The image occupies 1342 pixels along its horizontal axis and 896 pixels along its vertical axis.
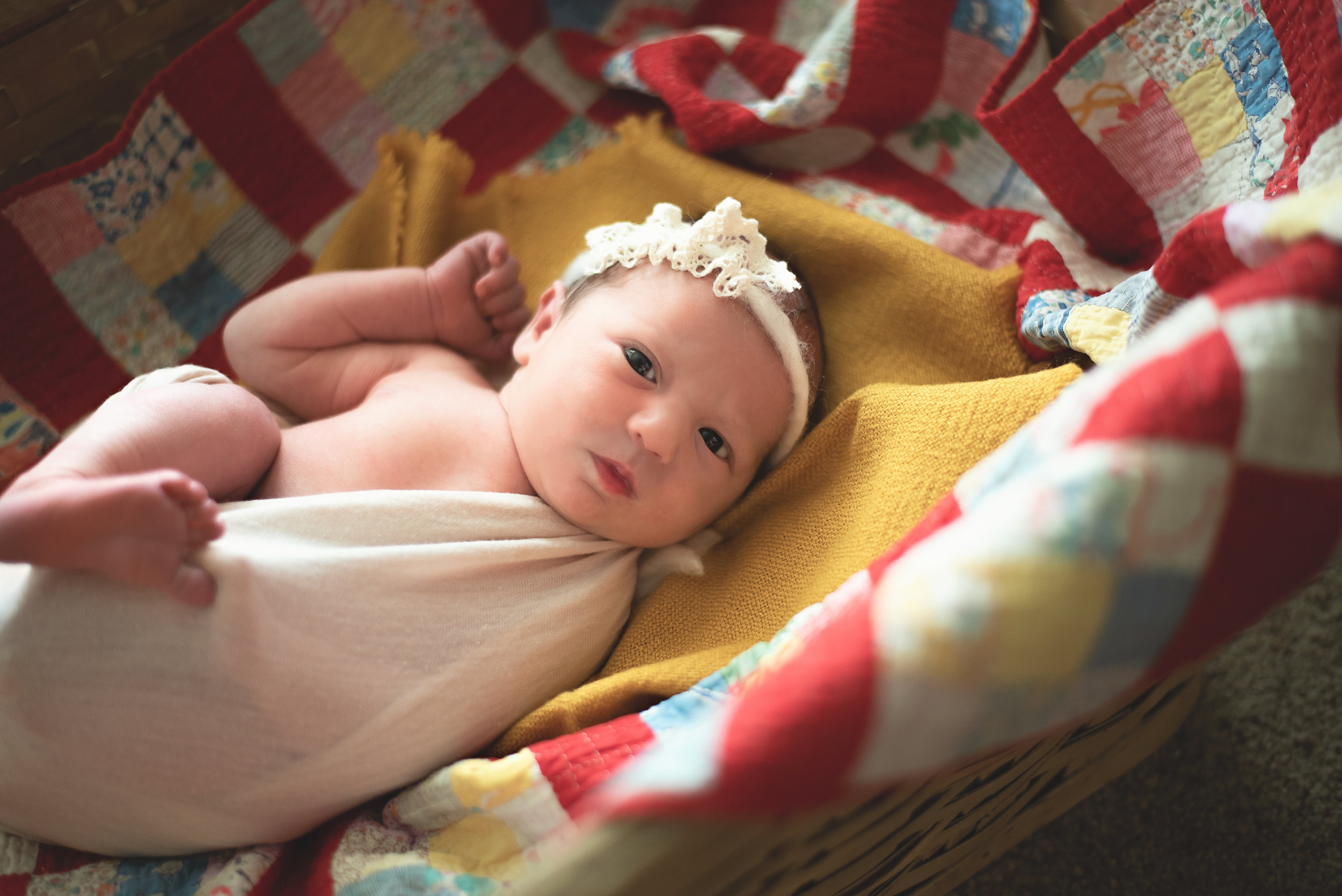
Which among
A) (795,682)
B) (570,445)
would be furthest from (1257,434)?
(570,445)

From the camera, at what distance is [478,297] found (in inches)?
46.4

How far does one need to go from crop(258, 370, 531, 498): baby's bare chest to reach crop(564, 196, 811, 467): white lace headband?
0.25 meters

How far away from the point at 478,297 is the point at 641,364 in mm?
332

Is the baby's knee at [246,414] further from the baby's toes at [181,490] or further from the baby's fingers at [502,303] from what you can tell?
the baby's fingers at [502,303]

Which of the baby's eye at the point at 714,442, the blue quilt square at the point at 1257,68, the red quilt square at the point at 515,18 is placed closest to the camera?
the blue quilt square at the point at 1257,68

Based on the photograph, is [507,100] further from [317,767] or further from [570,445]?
[317,767]

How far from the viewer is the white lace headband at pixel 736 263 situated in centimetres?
100

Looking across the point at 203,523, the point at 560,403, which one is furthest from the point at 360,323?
the point at 203,523

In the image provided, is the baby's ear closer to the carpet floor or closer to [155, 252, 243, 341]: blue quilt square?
[155, 252, 243, 341]: blue quilt square

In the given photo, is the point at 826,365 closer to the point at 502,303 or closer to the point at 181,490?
the point at 502,303

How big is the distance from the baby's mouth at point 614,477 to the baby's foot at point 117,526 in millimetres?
366

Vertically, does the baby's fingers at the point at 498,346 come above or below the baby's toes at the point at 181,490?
below

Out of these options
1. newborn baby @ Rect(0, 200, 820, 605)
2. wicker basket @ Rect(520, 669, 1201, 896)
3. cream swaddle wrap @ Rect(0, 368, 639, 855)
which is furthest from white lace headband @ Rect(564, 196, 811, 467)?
wicker basket @ Rect(520, 669, 1201, 896)

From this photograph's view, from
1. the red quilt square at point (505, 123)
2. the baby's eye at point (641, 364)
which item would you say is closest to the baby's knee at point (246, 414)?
the baby's eye at point (641, 364)
